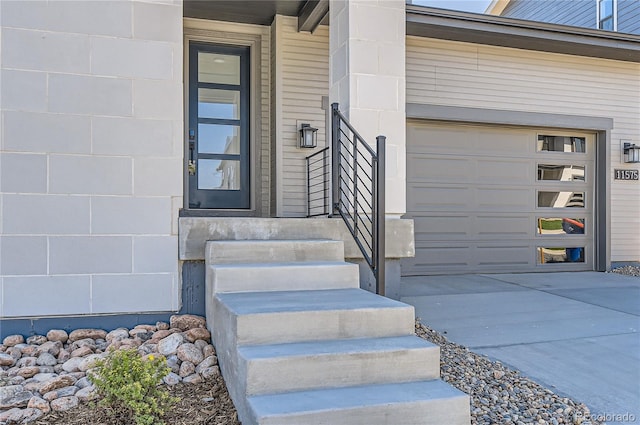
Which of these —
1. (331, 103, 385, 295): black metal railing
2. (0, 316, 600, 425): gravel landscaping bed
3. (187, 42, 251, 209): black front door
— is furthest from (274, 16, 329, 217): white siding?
(0, 316, 600, 425): gravel landscaping bed

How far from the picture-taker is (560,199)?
7.05 metres

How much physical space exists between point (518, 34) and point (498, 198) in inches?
83.6

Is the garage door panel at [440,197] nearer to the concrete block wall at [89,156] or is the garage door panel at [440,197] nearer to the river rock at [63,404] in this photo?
the concrete block wall at [89,156]

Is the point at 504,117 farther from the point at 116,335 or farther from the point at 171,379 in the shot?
the point at 171,379

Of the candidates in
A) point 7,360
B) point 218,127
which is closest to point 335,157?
point 218,127

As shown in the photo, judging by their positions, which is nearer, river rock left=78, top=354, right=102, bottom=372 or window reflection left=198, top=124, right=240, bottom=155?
river rock left=78, top=354, right=102, bottom=372

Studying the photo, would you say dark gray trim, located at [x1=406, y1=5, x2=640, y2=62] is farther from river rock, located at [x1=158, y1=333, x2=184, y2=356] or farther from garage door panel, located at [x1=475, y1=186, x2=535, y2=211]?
river rock, located at [x1=158, y1=333, x2=184, y2=356]

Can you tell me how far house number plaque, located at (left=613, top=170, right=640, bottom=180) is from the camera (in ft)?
23.5

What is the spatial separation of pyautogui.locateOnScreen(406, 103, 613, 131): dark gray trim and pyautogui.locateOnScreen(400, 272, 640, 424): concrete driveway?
2.08 metres

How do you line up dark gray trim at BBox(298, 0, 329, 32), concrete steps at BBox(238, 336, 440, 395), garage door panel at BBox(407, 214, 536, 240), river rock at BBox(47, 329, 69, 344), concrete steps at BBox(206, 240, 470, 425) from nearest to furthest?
concrete steps at BBox(206, 240, 470, 425)
concrete steps at BBox(238, 336, 440, 395)
river rock at BBox(47, 329, 69, 344)
dark gray trim at BBox(298, 0, 329, 32)
garage door panel at BBox(407, 214, 536, 240)

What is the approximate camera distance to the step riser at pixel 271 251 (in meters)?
3.20

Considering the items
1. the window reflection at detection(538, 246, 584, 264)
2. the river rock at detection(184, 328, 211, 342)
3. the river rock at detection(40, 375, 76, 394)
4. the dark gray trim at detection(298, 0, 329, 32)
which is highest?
the dark gray trim at detection(298, 0, 329, 32)

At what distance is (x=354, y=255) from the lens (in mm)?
3816

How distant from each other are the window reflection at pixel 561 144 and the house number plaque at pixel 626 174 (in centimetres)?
59
